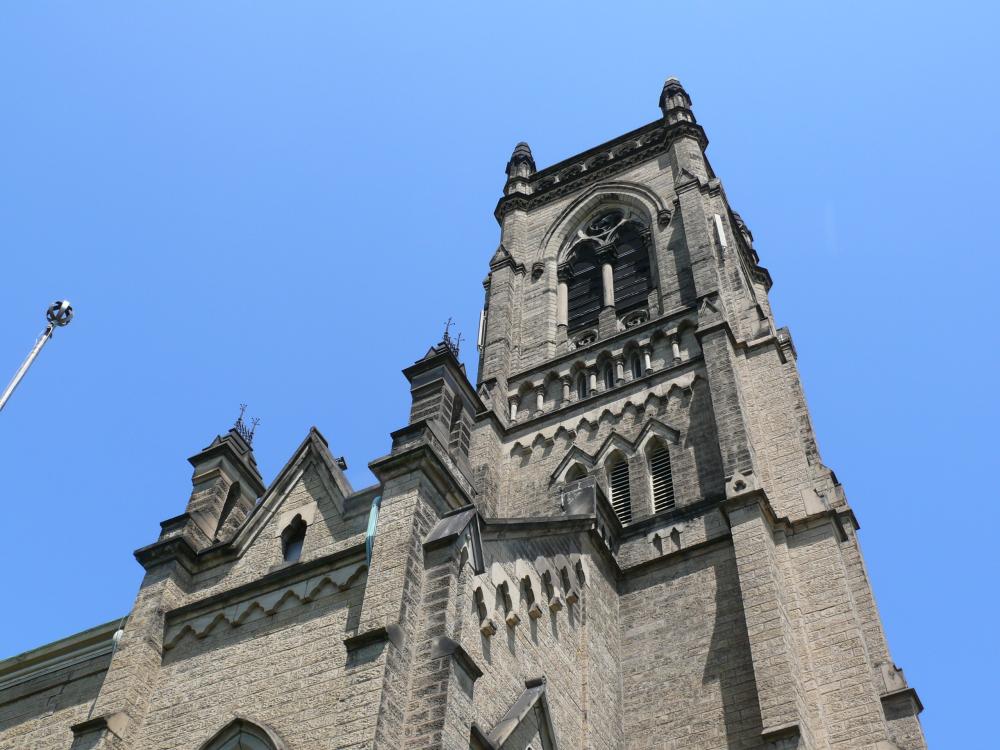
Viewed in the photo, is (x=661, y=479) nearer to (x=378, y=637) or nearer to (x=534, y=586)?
(x=534, y=586)

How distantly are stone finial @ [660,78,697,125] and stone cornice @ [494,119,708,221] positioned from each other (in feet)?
1.28

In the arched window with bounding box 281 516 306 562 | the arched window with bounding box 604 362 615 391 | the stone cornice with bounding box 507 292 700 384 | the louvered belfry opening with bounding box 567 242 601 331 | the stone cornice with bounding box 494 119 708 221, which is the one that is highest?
the stone cornice with bounding box 494 119 708 221

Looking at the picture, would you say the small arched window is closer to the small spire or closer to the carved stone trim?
the carved stone trim

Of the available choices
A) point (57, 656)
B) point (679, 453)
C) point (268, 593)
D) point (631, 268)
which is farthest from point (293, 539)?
point (631, 268)

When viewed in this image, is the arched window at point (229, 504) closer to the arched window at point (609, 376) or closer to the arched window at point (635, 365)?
the arched window at point (609, 376)

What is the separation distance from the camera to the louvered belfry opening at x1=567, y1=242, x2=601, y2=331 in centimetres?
3038

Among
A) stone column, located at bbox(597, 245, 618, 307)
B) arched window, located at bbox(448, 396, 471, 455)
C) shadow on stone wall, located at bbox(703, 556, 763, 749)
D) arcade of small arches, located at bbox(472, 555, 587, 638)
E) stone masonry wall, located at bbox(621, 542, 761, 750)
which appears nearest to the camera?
arcade of small arches, located at bbox(472, 555, 587, 638)

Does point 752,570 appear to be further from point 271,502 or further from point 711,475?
point 271,502

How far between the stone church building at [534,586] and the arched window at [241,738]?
1.2 inches

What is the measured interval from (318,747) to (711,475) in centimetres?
1208

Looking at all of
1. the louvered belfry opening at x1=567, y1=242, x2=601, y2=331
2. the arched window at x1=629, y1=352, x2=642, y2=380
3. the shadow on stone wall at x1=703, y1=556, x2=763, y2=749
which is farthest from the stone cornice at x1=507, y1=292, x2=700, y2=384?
the shadow on stone wall at x1=703, y1=556, x2=763, y2=749

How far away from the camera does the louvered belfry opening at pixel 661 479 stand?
22516 millimetres

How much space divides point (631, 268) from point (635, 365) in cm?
555

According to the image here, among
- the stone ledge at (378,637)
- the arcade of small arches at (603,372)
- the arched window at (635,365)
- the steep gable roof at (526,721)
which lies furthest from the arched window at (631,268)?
the stone ledge at (378,637)
